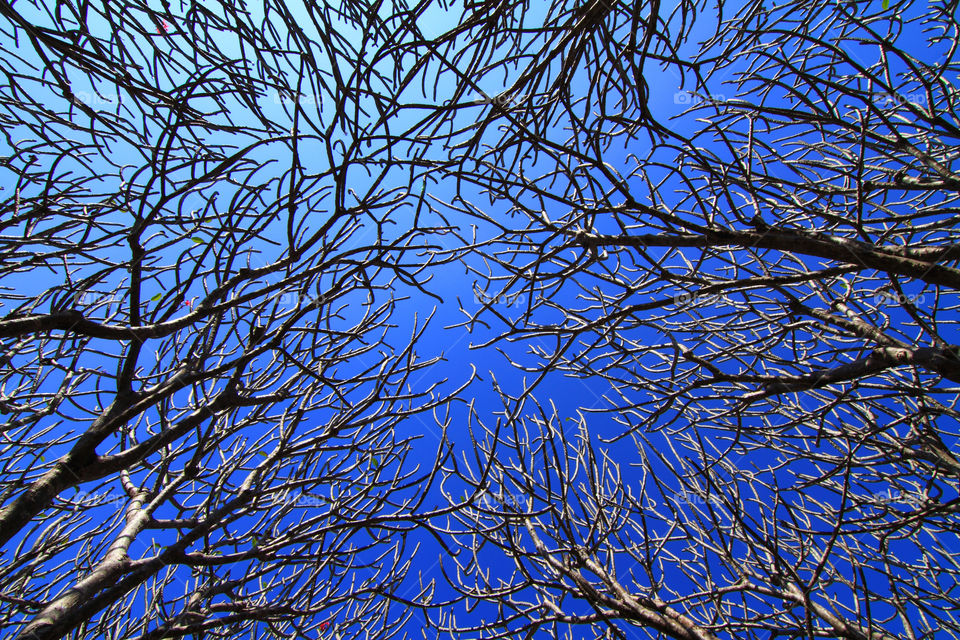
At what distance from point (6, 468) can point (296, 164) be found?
2438 mm

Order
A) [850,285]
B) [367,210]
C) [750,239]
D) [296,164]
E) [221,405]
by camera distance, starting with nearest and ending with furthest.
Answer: [296,164], [367,210], [750,239], [221,405], [850,285]

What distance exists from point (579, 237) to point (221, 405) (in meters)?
1.70

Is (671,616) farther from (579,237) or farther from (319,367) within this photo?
(319,367)

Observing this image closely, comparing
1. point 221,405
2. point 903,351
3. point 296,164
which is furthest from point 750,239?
point 221,405

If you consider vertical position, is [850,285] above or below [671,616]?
above

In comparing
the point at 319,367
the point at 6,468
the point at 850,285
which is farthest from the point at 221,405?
the point at 850,285

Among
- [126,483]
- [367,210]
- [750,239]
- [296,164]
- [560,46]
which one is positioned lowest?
[126,483]

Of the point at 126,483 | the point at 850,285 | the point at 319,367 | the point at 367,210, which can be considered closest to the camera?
the point at 367,210

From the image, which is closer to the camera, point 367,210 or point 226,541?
point 367,210

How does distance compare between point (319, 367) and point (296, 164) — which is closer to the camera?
point (296, 164)

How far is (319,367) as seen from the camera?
9.27ft

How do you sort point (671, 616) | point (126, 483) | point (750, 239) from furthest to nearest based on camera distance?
point (126, 483)
point (671, 616)
point (750, 239)

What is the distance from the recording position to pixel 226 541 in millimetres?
2330

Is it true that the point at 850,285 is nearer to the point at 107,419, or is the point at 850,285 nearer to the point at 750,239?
the point at 750,239
